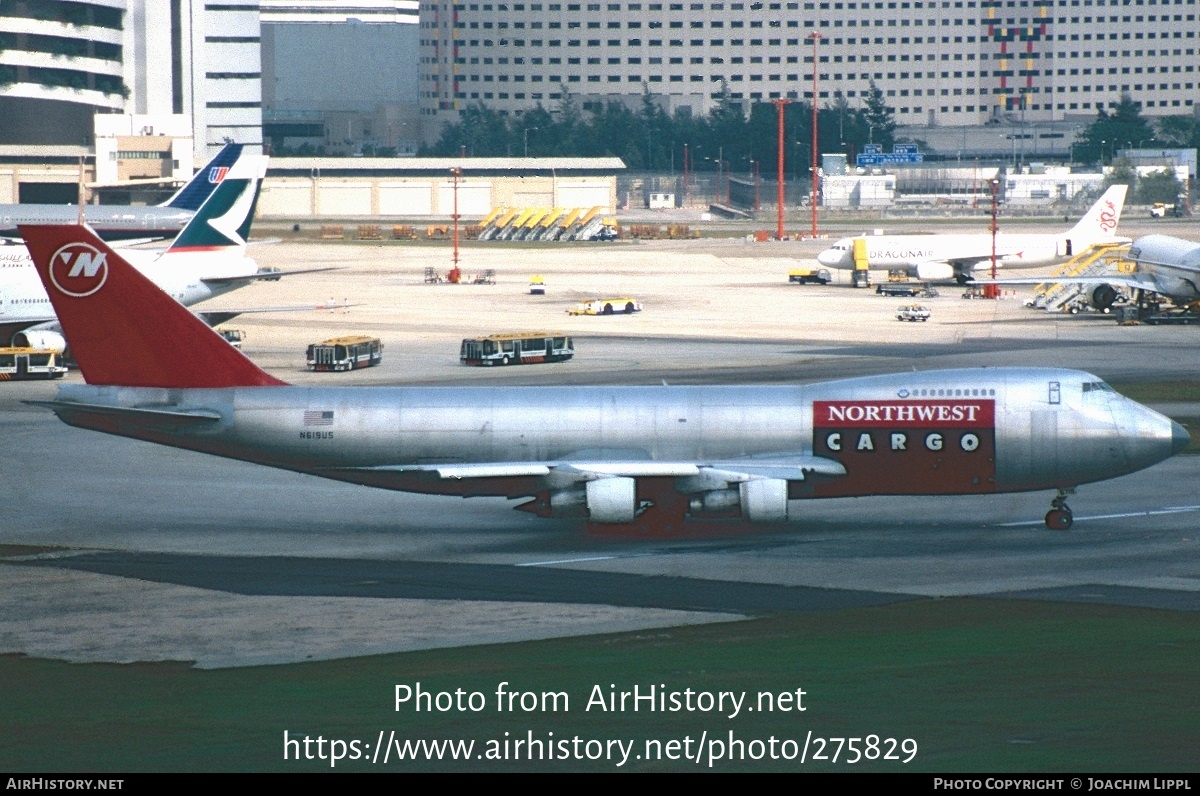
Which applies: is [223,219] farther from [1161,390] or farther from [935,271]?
[935,271]

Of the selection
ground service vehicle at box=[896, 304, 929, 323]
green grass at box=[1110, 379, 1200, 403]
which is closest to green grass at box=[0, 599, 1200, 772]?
green grass at box=[1110, 379, 1200, 403]

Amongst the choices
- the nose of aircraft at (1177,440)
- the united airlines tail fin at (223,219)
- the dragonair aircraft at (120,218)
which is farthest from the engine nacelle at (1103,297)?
the dragonair aircraft at (120,218)

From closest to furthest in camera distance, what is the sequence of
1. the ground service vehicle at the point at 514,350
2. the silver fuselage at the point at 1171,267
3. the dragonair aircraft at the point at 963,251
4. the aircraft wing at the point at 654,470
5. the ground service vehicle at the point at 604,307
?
the aircraft wing at the point at 654,470 → the ground service vehicle at the point at 514,350 → the silver fuselage at the point at 1171,267 → the ground service vehicle at the point at 604,307 → the dragonair aircraft at the point at 963,251

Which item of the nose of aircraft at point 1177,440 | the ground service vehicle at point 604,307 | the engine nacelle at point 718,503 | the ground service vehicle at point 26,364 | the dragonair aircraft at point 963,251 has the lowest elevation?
the engine nacelle at point 718,503

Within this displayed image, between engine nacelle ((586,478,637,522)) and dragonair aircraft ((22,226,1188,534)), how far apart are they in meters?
1.03

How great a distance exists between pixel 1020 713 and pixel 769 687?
15.3 ft

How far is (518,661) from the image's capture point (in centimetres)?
3231

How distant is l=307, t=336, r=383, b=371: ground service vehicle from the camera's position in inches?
3423

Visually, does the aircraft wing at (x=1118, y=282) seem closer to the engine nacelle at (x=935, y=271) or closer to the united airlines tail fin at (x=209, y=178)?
the engine nacelle at (x=935, y=271)

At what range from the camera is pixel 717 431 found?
4650cm

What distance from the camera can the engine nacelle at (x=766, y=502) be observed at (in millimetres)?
45062

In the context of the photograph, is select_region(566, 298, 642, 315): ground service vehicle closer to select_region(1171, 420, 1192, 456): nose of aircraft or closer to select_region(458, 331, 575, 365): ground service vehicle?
select_region(458, 331, 575, 365): ground service vehicle

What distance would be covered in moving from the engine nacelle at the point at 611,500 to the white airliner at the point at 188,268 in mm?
52049

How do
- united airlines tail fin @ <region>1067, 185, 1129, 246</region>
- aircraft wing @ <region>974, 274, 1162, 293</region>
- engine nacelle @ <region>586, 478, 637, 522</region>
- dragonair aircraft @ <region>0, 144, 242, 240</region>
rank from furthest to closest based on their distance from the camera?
dragonair aircraft @ <region>0, 144, 242, 240</region> < united airlines tail fin @ <region>1067, 185, 1129, 246</region> < aircraft wing @ <region>974, 274, 1162, 293</region> < engine nacelle @ <region>586, 478, 637, 522</region>
